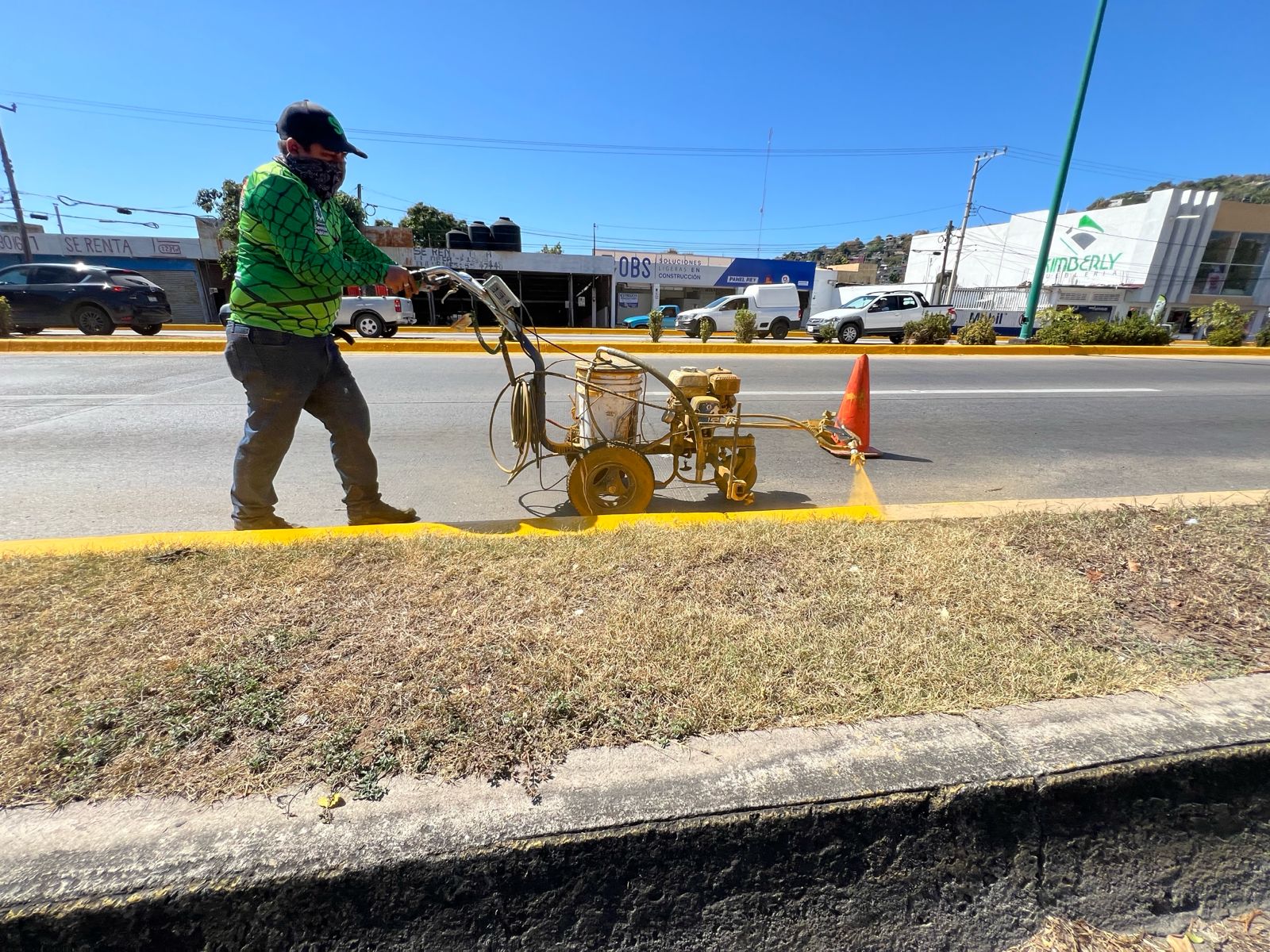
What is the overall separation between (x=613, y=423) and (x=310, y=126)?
2.09 meters

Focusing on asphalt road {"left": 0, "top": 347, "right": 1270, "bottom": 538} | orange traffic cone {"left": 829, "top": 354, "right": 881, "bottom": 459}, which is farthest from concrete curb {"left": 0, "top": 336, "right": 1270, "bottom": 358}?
orange traffic cone {"left": 829, "top": 354, "right": 881, "bottom": 459}

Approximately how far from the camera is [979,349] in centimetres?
1524

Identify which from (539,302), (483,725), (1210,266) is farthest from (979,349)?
(1210,266)

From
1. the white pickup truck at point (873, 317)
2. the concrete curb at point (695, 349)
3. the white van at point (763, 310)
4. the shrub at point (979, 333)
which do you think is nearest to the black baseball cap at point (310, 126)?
the concrete curb at point (695, 349)

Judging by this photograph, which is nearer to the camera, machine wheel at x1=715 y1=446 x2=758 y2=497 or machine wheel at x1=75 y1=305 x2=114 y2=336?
machine wheel at x1=715 y1=446 x2=758 y2=497

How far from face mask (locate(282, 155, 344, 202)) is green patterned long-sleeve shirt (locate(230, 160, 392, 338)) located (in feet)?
0.17

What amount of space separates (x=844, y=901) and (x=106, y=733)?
1.86m

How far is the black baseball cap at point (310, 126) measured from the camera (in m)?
2.64

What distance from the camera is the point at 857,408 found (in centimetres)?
520

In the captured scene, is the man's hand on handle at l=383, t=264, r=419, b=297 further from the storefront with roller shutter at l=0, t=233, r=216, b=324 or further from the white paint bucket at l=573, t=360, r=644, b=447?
the storefront with roller shutter at l=0, t=233, r=216, b=324

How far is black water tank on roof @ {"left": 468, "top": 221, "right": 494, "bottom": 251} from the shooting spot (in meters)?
26.5

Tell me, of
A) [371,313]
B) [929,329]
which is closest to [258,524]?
[371,313]

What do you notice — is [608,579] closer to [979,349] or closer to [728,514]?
[728,514]

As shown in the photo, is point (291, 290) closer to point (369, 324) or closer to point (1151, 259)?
Result: point (369, 324)
